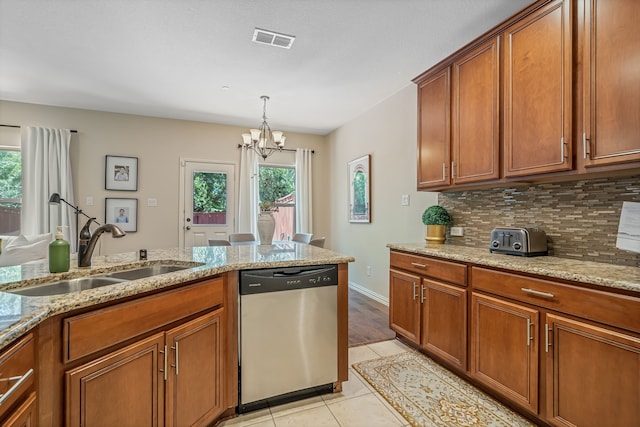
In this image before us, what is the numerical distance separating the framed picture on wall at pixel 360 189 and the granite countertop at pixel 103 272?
7.62 feet

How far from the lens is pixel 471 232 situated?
108 inches

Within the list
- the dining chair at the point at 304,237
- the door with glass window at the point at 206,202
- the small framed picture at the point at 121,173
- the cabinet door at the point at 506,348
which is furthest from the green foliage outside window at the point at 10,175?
the cabinet door at the point at 506,348

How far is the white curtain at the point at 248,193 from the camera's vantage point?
200 inches

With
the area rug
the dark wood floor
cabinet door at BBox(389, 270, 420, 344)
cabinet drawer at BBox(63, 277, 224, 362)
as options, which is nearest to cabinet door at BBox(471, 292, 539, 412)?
the area rug

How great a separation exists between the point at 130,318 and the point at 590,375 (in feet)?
6.65

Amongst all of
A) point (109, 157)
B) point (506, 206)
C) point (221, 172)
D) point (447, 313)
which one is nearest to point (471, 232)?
point (506, 206)

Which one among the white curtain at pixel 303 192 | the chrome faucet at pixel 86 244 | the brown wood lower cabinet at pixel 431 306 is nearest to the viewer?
the chrome faucet at pixel 86 244

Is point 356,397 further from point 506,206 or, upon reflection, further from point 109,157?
point 109,157

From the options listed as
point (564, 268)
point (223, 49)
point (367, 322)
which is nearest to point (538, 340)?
point (564, 268)

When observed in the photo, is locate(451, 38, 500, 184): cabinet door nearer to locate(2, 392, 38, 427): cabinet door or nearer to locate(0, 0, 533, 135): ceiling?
locate(0, 0, 533, 135): ceiling

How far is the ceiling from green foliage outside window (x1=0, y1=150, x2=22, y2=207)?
29.0 inches

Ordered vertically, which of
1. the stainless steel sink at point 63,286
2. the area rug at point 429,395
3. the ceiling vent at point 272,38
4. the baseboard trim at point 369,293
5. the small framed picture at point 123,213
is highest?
the ceiling vent at point 272,38

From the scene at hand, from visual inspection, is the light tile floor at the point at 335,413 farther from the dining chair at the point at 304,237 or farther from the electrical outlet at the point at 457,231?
the dining chair at the point at 304,237

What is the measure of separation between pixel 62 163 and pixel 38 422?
433cm
